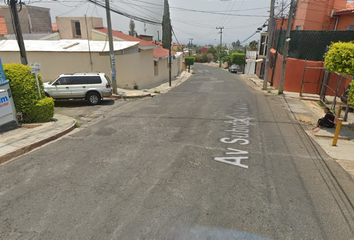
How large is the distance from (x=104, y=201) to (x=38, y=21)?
3398 cm

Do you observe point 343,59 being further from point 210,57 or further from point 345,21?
point 210,57

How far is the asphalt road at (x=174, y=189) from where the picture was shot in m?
3.76

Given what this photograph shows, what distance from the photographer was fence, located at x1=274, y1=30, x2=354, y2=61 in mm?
16609

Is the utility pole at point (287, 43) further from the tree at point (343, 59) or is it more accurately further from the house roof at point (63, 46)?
the house roof at point (63, 46)

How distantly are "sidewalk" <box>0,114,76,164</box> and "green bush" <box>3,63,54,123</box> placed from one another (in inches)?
16.4

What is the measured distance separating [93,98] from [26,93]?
5284 millimetres

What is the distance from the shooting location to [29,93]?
350 inches

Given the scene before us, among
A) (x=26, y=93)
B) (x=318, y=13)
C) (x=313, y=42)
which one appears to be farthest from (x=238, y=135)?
(x=318, y=13)

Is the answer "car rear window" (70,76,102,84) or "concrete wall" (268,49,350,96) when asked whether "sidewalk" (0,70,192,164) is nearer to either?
"car rear window" (70,76,102,84)

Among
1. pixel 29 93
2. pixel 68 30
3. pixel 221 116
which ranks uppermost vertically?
pixel 68 30

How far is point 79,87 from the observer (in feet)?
44.8

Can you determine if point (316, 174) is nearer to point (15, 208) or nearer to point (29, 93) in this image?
point (15, 208)

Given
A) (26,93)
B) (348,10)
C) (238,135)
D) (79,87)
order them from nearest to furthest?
(238,135) → (26,93) → (79,87) → (348,10)

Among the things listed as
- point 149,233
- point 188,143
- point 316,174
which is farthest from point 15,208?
point 316,174
